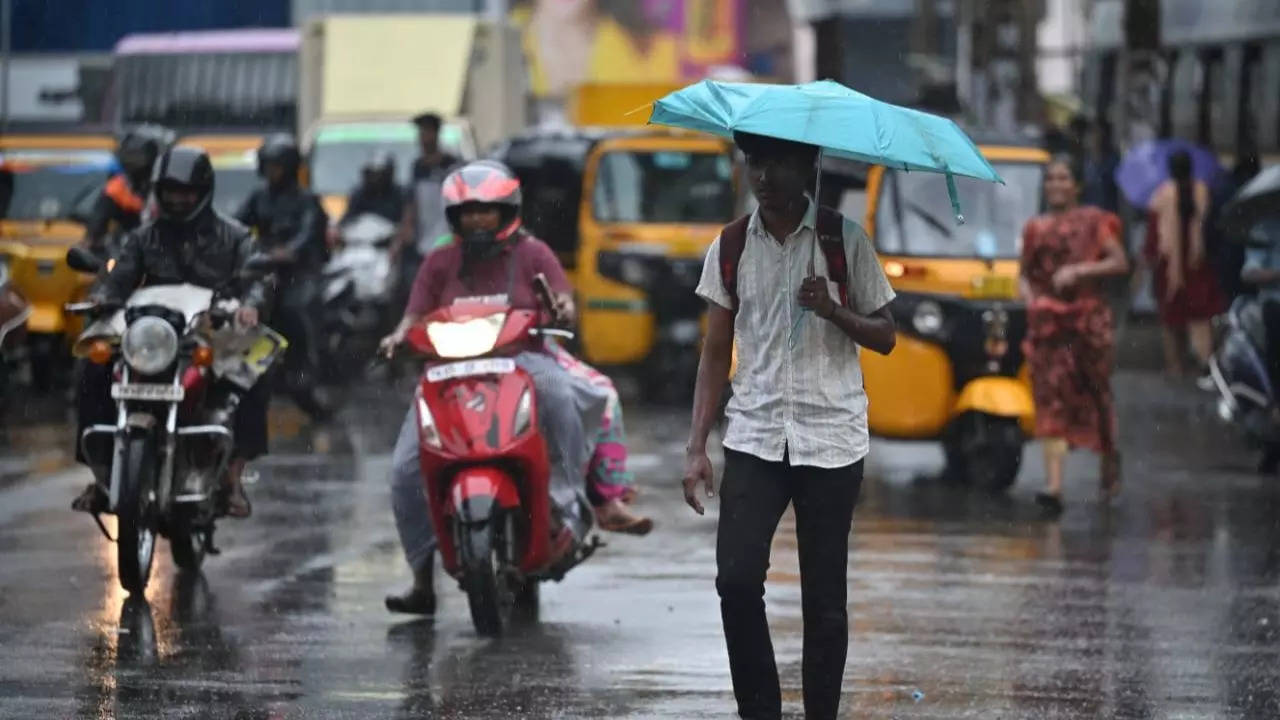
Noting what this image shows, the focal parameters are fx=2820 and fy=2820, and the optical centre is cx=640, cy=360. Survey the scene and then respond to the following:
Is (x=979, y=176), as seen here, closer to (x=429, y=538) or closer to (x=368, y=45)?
(x=429, y=538)

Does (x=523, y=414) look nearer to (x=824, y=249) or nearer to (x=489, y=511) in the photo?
(x=489, y=511)

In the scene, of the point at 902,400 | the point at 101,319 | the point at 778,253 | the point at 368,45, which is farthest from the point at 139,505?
the point at 368,45

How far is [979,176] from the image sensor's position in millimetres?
7262

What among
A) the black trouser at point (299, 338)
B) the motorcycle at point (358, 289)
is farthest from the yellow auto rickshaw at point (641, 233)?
the black trouser at point (299, 338)

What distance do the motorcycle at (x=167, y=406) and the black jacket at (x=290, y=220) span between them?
5405 mm

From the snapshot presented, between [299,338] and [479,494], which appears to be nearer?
[479,494]

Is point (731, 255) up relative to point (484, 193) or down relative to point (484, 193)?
up

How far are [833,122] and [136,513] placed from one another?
4095 mm

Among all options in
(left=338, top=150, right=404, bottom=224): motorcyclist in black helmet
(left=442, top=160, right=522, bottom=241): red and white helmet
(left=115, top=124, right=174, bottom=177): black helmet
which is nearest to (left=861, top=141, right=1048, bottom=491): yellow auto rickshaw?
(left=115, top=124, right=174, bottom=177): black helmet

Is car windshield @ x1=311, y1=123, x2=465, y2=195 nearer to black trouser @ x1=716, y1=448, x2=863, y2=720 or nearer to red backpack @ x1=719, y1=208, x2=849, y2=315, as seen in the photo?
red backpack @ x1=719, y1=208, x2=849, y2=315

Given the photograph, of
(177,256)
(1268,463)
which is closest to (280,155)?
(177,256)

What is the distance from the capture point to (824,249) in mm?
7324

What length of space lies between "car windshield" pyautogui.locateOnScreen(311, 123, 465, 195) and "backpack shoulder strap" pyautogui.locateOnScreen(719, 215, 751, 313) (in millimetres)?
18018

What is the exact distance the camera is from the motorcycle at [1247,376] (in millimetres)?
15344
